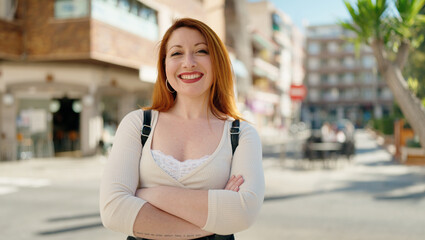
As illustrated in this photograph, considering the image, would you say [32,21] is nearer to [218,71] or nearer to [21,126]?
[21,126]

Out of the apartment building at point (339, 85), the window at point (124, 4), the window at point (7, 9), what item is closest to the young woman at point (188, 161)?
the window at point (124, 4)

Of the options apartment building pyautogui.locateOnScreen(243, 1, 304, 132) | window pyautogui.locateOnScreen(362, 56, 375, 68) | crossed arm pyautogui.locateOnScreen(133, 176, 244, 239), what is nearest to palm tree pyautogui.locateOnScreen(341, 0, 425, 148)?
crossed arm pyautogui.locateOnScreen(133, 176, 244, 239)

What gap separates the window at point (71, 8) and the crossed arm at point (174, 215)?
1576 cm

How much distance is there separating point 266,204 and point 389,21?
443 centimetres

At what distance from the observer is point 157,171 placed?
5.94 feet

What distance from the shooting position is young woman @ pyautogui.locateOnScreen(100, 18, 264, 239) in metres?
1.74

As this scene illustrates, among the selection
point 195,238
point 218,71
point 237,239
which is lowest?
point 237,239

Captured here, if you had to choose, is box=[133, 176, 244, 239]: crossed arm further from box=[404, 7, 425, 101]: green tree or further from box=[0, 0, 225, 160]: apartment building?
box=[404, 7, 425, 101]: green tree

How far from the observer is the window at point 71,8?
16.2 m

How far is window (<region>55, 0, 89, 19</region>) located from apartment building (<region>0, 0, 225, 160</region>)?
0.13ft

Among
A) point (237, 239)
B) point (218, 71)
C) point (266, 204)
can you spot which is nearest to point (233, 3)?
point (266, 204)

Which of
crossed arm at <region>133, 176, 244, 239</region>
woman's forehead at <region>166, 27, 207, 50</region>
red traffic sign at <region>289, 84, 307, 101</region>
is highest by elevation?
red traffic sign at <region>289, 84, 307, 101</region>

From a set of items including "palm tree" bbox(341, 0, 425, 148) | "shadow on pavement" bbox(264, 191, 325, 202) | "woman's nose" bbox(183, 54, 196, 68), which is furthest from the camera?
"shadow on pavement" bbox(264, 191, 325, 202)

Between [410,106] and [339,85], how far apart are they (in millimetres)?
79293
